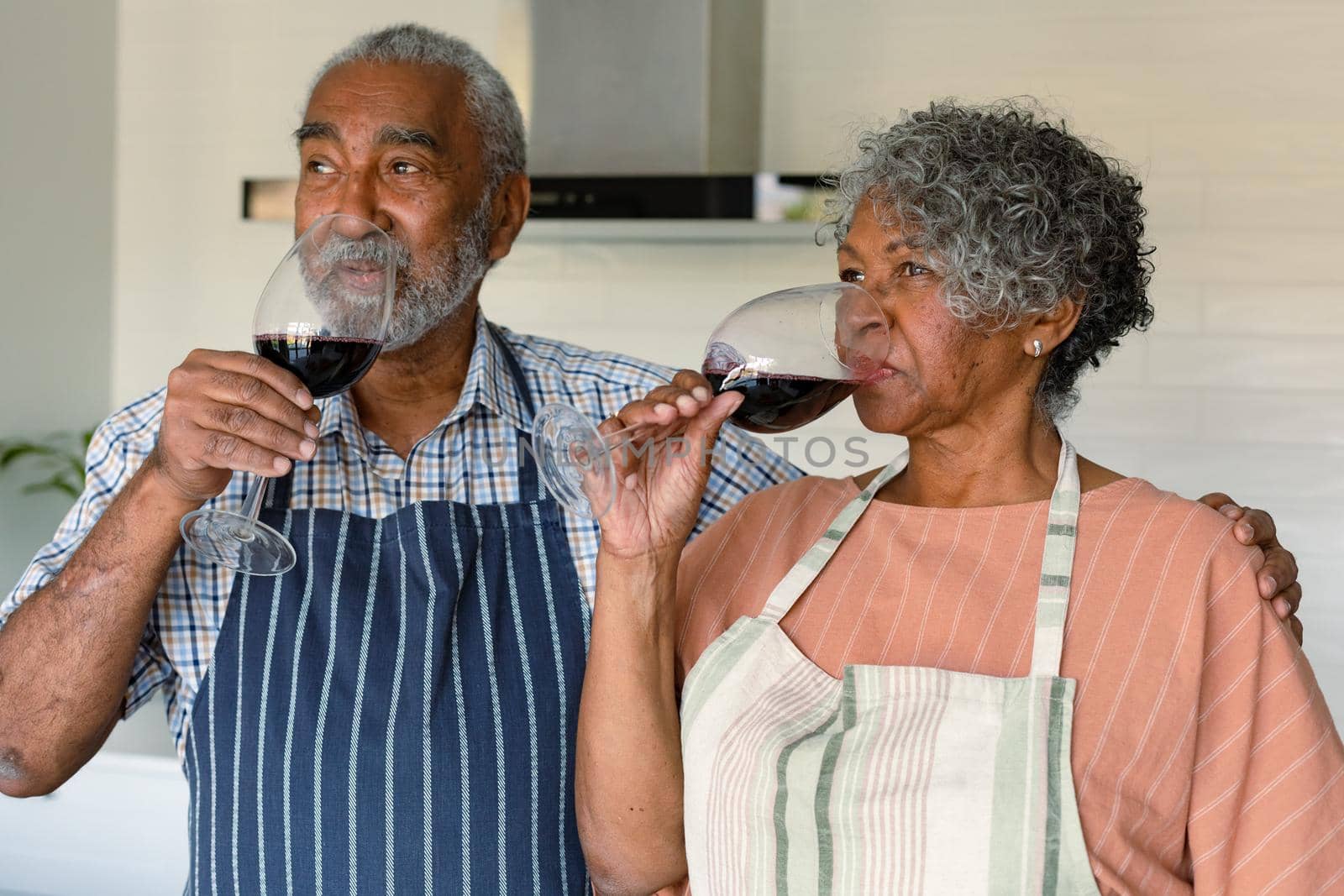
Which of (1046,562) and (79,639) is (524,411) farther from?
(1046,562)

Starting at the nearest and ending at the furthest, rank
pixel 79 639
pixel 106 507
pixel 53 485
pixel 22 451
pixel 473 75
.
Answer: pixel 79 639 → pixel 106 507 → pixel 473 75 → pixel 22 451 → pixel 53 485

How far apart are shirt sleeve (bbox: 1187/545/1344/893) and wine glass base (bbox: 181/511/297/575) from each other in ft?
2.74

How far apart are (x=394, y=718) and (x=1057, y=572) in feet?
2.21

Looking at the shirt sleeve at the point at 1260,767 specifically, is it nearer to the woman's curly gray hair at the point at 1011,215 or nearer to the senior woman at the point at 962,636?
the senior woman at the point at 962,636

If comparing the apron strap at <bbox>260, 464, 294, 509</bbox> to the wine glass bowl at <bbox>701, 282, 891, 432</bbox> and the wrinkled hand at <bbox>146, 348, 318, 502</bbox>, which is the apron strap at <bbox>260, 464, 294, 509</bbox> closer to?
the wrinkled hand at <bbox>146, 348, 318, 502</bbox>

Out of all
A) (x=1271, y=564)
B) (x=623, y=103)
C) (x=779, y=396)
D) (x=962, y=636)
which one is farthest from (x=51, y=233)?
(x=1271, y=564)

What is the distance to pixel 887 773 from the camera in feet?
3.89

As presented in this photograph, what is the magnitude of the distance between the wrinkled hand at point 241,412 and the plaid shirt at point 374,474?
0.34 m

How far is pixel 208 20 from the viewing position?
3576mm

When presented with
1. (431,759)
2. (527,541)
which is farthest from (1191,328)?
(431,759)

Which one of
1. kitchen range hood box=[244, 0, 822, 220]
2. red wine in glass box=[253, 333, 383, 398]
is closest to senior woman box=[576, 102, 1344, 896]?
red wine in glass box=[253, 333, 383, 398]

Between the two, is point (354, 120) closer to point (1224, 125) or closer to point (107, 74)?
point (1224, 125)

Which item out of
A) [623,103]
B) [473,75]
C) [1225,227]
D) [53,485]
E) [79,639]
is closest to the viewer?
[79,639]

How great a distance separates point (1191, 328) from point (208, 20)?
101 inches
